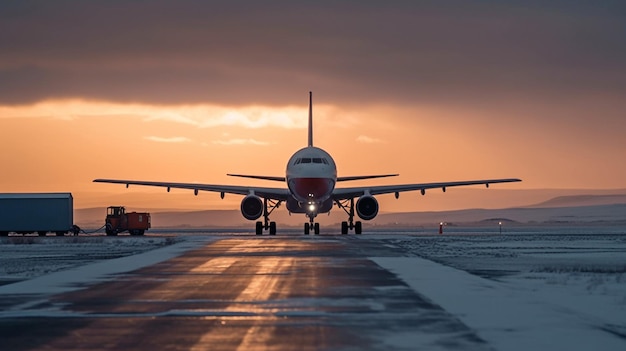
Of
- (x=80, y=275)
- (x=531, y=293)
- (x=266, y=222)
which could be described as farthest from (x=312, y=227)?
(x=531, y=293)

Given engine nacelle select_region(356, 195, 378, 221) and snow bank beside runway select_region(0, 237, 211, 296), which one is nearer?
snow bank beside runway select_region(0, 237, 211, 296)

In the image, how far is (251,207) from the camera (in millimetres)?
74375

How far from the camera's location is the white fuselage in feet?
229

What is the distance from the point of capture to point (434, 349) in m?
14.5

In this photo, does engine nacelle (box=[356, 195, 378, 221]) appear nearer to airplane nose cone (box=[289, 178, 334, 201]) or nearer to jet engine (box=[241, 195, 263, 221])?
airplane nose cone (box=[289, 178, 334, 201])

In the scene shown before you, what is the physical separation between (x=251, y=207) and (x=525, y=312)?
183ft

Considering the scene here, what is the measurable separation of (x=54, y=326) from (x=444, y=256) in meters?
26.0

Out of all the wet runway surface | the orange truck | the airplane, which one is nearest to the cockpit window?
the airplane

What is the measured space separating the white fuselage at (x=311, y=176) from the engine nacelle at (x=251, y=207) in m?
3.29

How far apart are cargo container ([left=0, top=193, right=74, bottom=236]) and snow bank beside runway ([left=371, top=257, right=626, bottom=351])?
57298 mm

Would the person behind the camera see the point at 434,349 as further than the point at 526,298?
No

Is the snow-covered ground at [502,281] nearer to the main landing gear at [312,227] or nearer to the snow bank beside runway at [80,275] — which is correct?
the snow bank beside runway at [80,275]

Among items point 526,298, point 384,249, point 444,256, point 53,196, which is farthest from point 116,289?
point 53,196

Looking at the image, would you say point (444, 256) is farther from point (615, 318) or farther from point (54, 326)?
point (54, 326)
